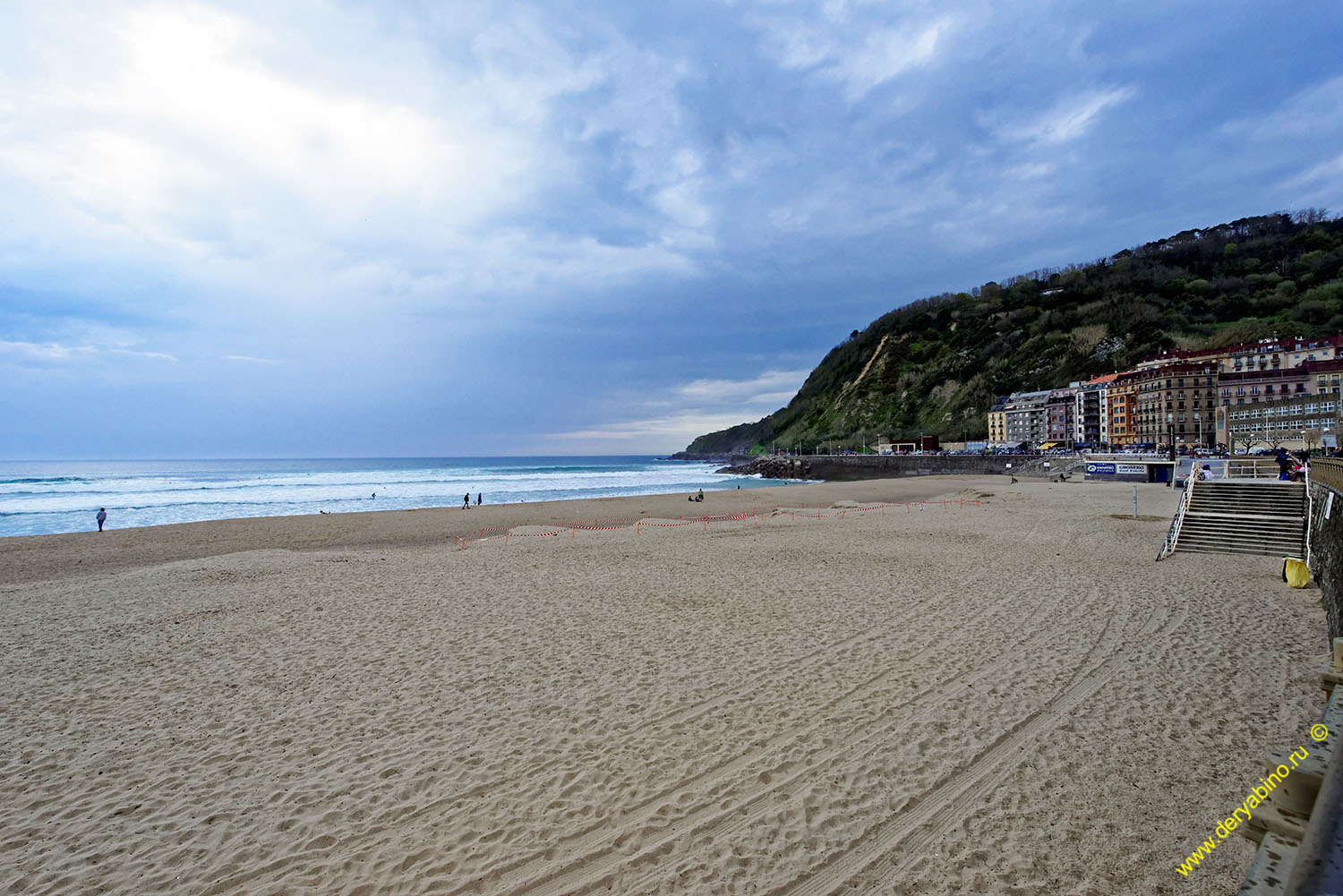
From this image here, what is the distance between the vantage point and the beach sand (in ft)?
12.7

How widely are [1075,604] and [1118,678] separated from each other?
3.48 metres

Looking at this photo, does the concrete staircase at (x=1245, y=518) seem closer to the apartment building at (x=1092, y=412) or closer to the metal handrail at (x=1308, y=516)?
the metal handrail at (x=1308, y=516)

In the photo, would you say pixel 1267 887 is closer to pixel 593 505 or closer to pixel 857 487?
pixel 593 505

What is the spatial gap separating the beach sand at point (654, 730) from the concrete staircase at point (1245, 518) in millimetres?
2605

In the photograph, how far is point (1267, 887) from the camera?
144 centimetres

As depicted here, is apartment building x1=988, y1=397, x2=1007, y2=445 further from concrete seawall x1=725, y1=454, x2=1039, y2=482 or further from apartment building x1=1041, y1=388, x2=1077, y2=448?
concrete seawall x1=725, y1=454, x2=1039, y2=482

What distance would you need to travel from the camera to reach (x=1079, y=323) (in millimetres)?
103750

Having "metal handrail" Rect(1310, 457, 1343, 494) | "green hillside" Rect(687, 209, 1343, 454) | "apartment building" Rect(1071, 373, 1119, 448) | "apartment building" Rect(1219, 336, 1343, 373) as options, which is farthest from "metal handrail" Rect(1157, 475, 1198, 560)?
"green hillside" Rect(687, 209, 1343, 454)

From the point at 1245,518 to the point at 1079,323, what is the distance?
10847 cm

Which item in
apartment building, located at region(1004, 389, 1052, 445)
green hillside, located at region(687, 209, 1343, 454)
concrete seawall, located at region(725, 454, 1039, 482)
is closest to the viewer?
concrete seawall, located at region(725, 454, 1039, 482)

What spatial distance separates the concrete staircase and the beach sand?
260cm

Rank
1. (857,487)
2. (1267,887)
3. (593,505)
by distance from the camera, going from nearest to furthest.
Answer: (1267,887) < (593,505) < (857,487)

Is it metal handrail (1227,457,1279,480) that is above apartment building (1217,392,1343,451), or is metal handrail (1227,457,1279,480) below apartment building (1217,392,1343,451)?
below

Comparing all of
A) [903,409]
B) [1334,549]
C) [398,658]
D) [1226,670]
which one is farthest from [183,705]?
[903,409]
